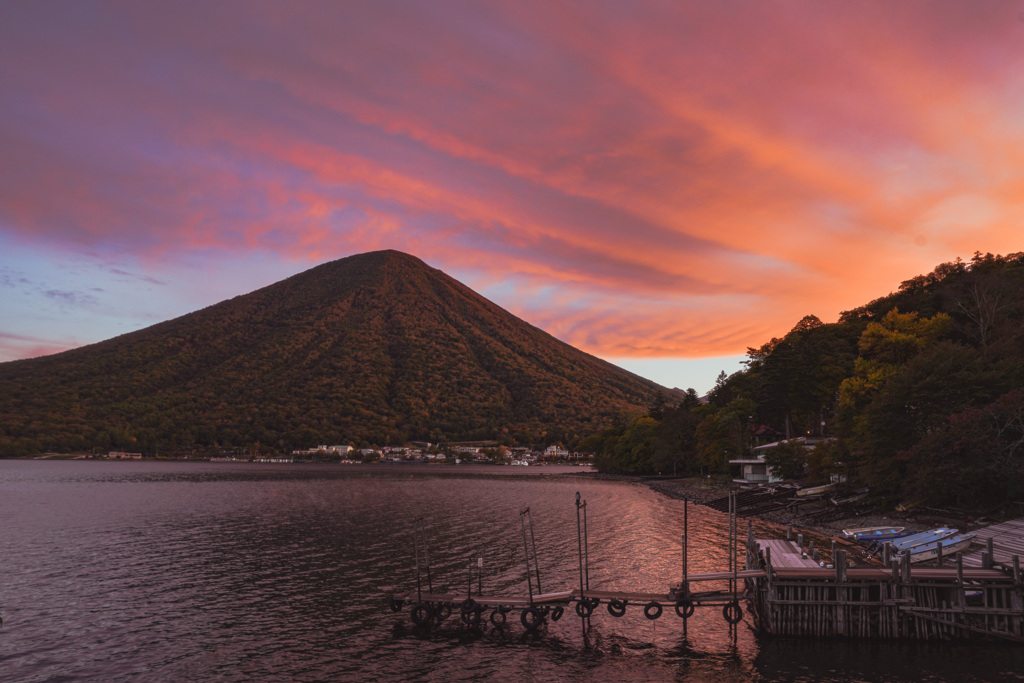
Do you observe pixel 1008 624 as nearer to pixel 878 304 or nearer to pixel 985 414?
pixel 985 414

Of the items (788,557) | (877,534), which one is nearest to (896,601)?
(788,557)

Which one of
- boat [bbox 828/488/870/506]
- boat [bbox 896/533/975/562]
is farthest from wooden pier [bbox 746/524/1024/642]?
boat [bbox 828/488/870/506]

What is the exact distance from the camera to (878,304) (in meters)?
124

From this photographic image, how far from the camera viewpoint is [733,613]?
28562mm

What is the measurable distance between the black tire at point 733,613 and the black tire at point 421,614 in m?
14.8

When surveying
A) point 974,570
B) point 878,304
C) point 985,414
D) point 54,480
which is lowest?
point 54,480

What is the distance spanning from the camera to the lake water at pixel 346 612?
78.7 feet

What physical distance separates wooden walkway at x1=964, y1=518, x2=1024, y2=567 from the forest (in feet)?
16.0

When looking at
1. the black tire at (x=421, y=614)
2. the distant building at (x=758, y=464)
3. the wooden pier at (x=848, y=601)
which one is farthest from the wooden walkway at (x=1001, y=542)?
the distant building at (x=758, y=464)

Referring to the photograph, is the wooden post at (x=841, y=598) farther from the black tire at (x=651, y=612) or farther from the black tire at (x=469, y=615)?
the black tire at (x=469, y=615)

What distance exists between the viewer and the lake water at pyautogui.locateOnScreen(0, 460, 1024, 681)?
78.7ft

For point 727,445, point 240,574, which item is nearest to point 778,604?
point 240,574

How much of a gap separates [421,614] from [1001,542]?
36856mm

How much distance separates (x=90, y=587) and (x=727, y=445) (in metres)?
102
